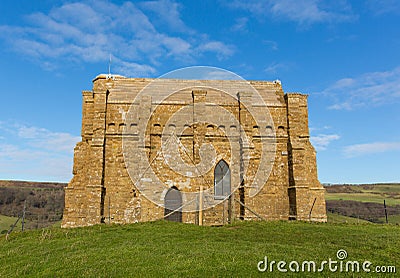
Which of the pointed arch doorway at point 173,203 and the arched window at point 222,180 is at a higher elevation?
the arched window at point 222,180

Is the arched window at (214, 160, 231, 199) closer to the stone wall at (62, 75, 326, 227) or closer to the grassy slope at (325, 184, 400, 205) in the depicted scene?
the stone wall at (62, 75, 326, 227)

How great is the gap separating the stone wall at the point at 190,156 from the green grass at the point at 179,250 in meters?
5.03

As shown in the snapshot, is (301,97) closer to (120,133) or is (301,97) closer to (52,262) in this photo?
(120,133)

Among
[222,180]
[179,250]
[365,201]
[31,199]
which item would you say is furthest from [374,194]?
[179,250]

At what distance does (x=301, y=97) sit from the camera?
2167 cm

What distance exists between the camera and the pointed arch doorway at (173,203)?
19.1 m

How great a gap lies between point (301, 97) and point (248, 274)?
660 inches

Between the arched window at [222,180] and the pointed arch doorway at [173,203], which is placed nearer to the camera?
the pointed arch doorway at [173,203]

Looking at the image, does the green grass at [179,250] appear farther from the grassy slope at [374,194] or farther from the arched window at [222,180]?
the grassy slope at [374,194]

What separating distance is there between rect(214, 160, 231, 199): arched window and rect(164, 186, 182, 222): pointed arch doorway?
2.22 m

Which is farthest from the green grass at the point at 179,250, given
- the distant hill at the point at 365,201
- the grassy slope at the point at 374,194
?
the grassy slope at the point at 374,194

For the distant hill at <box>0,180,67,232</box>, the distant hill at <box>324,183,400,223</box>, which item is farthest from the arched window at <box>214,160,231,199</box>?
the distant hill at <box>0,180,67,232</box>

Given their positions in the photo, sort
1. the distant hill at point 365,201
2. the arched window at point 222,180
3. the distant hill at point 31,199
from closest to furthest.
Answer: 1. the arched window at point 222,180
2. the distant hill at point 365,201
3. the distant hill at point 31,199

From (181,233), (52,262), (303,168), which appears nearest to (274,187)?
(303,168)
